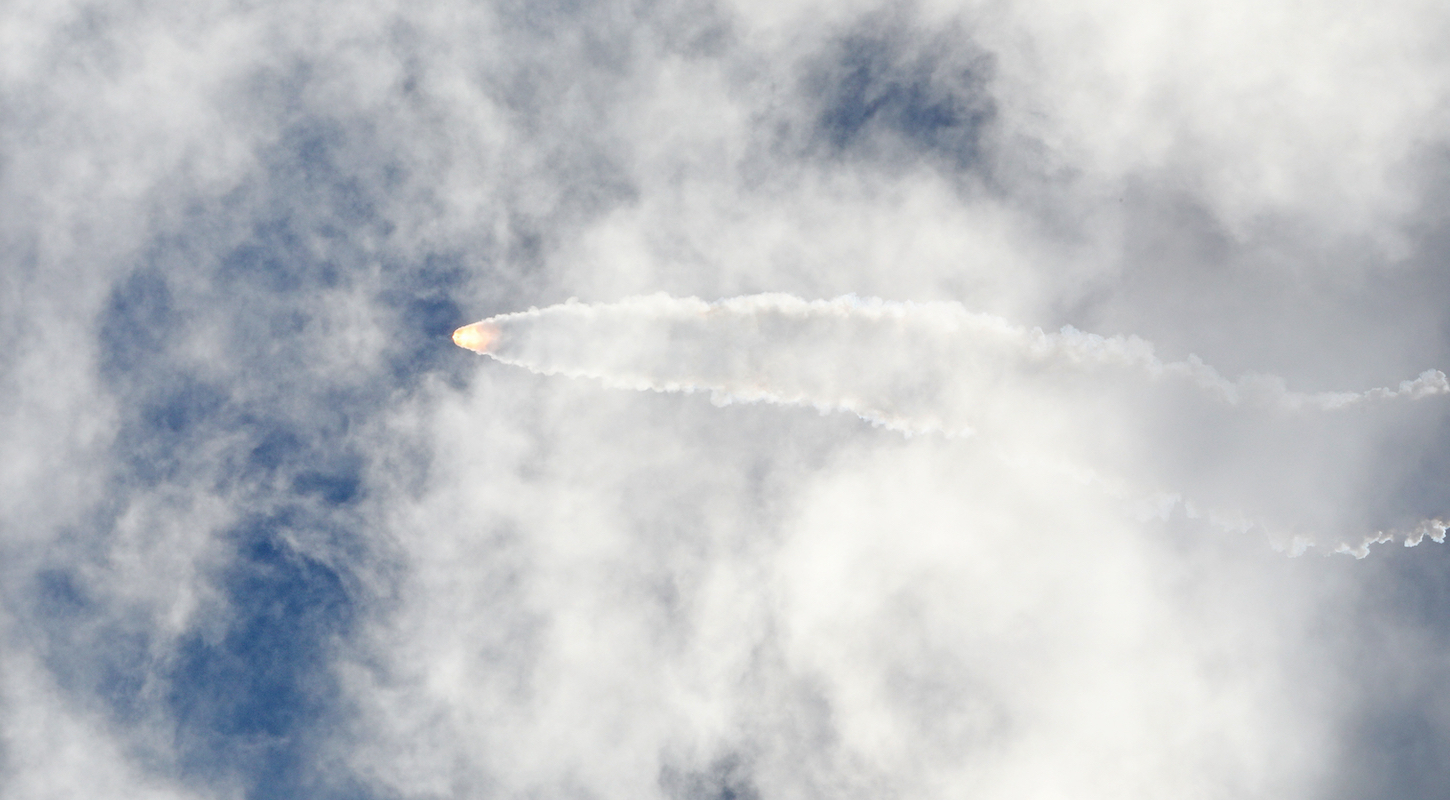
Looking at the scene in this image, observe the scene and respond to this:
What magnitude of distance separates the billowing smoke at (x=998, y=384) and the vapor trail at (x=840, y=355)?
13 cm

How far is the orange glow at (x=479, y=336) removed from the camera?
102500 mm

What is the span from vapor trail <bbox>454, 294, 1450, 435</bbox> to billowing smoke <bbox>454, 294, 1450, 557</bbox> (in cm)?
13

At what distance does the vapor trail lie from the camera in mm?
96875

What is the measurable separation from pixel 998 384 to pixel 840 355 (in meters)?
14.0

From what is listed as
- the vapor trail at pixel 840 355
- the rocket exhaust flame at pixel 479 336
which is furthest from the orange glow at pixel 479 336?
the vapor trail at pixel 840 355

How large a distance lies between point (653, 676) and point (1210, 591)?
6182cm

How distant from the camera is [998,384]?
97.1 meters

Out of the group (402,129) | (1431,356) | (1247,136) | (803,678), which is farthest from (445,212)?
(1431,356)

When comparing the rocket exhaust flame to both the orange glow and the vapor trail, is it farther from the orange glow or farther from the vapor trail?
the vapor trail

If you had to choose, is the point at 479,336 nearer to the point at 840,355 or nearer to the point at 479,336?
the point at 479,336

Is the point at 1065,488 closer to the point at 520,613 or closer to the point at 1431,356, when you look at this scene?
the point at 1431,356

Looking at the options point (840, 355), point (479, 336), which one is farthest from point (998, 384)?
point (479, 336)

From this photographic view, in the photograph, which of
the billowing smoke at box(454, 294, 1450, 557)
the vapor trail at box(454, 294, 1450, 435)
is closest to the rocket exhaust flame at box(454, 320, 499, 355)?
the billowing smoke at box(454, 294, 1450, 557)

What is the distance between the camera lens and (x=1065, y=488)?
125m
